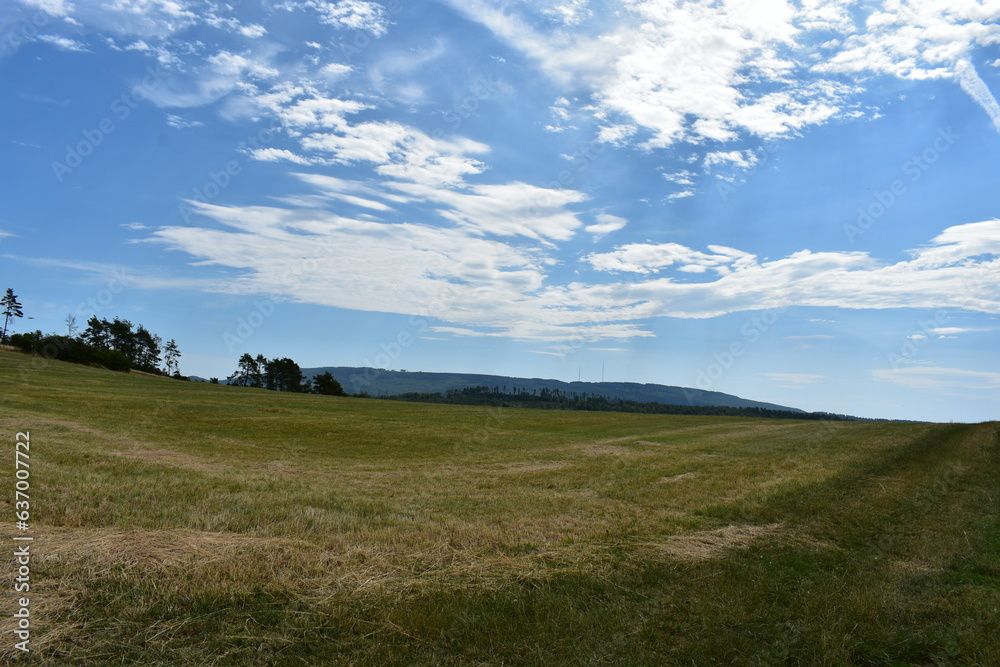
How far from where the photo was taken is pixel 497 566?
347 inches

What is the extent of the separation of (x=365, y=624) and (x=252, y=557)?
110 inches

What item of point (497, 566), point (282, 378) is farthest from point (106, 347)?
point (497, 566)

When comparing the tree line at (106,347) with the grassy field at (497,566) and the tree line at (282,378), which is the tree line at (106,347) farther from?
the grassy field at (497,566)

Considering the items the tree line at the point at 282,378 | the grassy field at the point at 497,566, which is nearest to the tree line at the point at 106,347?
the tree line at the point at 282,378

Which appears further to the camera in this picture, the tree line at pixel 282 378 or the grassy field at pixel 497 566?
the tree line at pixel 282 378

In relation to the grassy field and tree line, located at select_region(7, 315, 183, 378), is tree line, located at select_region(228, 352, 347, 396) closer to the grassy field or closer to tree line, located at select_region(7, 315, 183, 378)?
tree line, located at select_region(7, 315, 183, 378)

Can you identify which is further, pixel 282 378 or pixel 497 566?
pixel 282 378

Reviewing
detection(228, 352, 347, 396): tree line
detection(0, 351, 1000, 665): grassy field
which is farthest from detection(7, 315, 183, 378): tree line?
detection(0, 351, 1000, 665): grassy field

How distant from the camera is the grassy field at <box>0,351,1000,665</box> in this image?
6000 millimetres

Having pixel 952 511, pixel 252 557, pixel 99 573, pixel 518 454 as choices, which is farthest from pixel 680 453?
pixel 99 573

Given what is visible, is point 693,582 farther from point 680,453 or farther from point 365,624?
point 680,453

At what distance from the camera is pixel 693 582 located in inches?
327

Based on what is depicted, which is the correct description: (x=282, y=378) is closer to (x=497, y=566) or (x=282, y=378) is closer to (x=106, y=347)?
(x=106, y=347)

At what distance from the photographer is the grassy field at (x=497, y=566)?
236 inches
